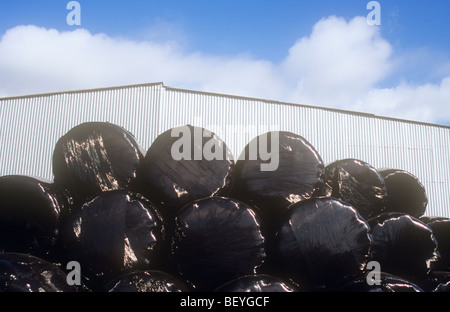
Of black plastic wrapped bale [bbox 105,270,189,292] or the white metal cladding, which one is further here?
the white metal cladding

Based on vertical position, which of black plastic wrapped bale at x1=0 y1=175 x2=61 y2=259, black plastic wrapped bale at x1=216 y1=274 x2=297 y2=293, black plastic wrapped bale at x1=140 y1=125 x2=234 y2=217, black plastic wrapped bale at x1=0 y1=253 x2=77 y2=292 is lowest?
black plastic wrapped bale at x1=216 y1=274 x2=297 y2=293

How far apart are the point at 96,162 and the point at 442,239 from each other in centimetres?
227

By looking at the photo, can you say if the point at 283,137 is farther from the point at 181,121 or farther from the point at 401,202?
the point at 181,121

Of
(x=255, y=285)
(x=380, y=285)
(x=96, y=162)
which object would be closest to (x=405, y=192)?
(x=380, y=285)

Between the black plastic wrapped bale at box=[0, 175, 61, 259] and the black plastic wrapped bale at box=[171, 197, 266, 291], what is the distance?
2.24ft

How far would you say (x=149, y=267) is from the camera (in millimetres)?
1828

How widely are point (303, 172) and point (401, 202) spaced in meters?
0.98

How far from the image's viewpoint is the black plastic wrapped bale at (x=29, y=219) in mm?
1932

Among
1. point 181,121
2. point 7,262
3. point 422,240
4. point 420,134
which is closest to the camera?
point 7,262

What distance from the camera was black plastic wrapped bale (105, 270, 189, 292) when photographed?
5.34 feet

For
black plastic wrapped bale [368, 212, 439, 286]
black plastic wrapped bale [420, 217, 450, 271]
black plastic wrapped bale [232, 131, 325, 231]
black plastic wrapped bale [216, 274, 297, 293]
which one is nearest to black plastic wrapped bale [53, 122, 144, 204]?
black plastic wrapped bale [232, 131, 325, 231]

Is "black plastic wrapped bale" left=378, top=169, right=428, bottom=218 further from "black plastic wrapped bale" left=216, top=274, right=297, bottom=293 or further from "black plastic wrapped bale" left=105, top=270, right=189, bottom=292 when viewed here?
"black plastic wrapped bale" left=105, top=270, right=189, bottom=292

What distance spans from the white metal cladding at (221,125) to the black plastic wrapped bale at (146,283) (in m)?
8.54
